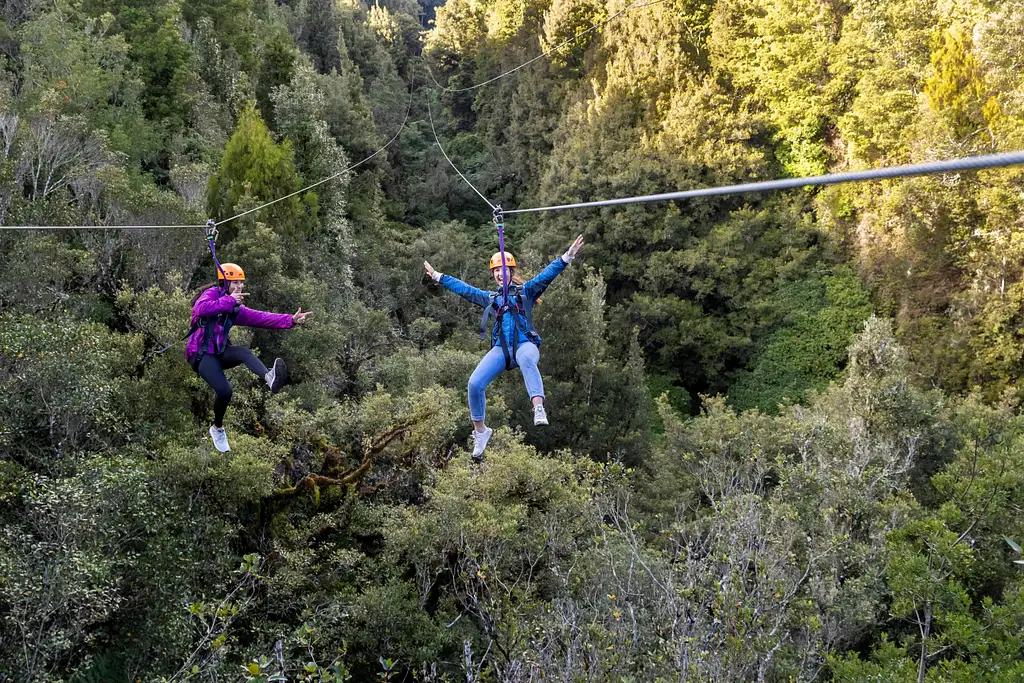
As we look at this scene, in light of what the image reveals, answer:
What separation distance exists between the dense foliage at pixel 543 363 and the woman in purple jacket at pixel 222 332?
247 cm

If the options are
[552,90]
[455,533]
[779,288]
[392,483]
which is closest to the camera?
[455,533]

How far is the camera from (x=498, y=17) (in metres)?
35.0

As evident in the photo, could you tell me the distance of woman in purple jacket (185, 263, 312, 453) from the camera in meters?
7.14

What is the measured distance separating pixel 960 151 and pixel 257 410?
16.8m

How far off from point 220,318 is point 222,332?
13 cm

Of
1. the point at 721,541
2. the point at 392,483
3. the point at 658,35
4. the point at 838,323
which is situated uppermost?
the point at 658,35

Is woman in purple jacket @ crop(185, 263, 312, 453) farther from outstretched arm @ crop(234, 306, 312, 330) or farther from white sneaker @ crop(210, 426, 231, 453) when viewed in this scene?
white sneaker @ crop(210, 426, 231, 453)

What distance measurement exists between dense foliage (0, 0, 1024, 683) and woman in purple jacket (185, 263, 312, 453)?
8.12 feet

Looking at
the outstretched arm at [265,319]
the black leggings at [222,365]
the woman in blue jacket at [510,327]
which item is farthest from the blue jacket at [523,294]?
the black leggings at [222,365]

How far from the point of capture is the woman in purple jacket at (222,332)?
714cm

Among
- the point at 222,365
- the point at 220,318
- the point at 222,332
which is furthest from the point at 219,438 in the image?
the point at 220,318

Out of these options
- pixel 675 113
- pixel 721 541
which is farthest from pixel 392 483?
pixel 675 113

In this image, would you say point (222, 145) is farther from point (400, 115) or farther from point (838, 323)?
point (838, 323)

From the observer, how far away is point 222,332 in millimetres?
7363
